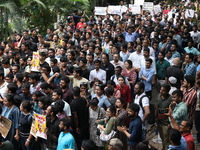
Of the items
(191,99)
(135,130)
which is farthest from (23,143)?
(191,99)

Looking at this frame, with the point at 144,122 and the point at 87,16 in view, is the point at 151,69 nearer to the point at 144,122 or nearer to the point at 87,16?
the point at 144,122

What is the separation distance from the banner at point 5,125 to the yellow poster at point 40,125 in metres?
0.50

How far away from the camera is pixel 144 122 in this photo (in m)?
5.93

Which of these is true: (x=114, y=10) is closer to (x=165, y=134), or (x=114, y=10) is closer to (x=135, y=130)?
(x=165, y=134)

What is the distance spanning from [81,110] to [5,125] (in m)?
1.36

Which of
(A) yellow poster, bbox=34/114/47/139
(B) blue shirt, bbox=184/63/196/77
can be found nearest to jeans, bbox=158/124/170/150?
(A) yellow poster, bbox=34/114/47/139

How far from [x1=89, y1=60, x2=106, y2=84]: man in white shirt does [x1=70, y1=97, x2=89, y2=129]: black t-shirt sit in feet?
5.51

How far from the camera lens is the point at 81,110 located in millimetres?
6055

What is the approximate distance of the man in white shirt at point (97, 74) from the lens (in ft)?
25.4

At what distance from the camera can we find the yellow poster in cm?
523

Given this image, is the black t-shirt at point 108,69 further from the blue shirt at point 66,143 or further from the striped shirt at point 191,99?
the blue shirt at point 66,143

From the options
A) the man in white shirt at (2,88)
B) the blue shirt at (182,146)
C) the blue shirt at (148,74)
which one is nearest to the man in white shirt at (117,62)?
the blue shirt at (148,74)

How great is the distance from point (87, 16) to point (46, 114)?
39.3 feet

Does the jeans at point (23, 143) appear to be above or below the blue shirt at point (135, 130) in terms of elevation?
→ below
